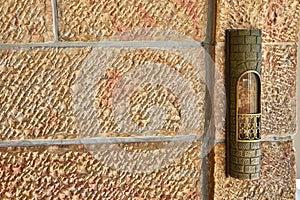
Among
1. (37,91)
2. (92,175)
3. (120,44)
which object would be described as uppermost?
(120,44)

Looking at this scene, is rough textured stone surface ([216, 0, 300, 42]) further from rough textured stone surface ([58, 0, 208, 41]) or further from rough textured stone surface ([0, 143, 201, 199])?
rough textured stone surface ([0, 143, 201, 199])

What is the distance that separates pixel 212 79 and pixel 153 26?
7.1 inches

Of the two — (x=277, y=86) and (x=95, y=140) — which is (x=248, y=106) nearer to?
(x=277, y=86)

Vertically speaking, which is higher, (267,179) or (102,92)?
(102,92)

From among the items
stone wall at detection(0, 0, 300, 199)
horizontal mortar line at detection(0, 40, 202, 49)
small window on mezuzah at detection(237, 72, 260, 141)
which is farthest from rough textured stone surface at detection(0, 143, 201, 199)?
horizontal mortar line at detection(0, 40, 202, 49)

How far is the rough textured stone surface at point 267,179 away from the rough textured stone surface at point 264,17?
0.25 m

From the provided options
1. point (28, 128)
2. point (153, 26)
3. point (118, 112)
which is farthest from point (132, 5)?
point (28, 128)

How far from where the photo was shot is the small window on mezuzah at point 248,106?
→ 92 cm

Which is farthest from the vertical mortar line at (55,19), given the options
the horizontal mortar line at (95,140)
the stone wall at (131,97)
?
the horizontal mortar line at (95,140)

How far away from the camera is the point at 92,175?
37.3 inches

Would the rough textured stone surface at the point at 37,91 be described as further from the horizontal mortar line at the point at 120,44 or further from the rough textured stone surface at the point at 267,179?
the rough textured stone surface at the point at 267,179

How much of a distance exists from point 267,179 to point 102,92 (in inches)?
17.1

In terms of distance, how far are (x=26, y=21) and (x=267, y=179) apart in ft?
2.14

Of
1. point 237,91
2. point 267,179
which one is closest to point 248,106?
point 237,91
